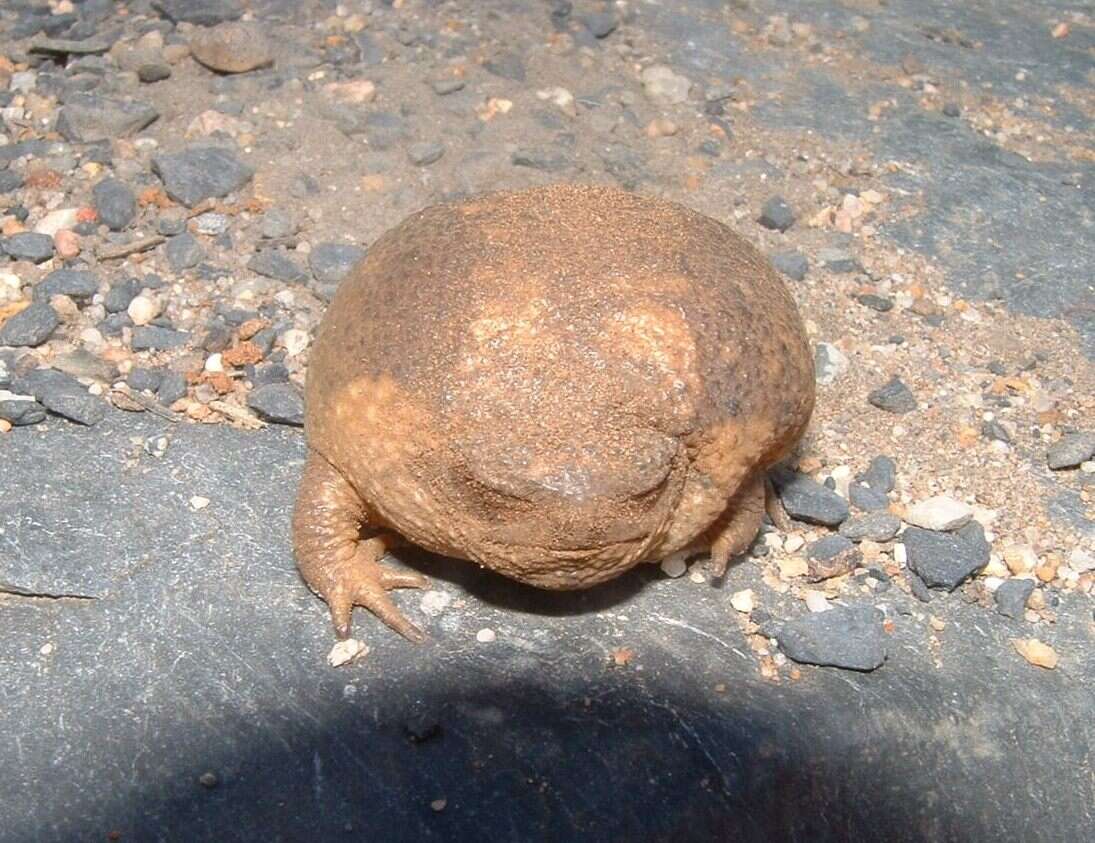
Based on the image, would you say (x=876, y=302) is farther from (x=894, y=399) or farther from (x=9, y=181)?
(x=9, y=181)

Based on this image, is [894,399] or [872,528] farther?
[894,399]

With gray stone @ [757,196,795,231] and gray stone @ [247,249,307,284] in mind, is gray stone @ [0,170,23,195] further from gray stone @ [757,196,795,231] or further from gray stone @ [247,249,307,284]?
gray stone @ [757,196,795,231]

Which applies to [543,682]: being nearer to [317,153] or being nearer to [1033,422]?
[1033,422]

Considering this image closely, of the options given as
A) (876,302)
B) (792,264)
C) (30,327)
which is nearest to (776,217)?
(792,264)

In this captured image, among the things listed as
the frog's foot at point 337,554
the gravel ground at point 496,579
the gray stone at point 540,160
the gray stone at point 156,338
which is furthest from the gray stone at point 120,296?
the gray stone at point 540,160

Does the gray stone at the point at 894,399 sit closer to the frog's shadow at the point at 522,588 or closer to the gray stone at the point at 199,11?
the frog's shadow at the point at 522,588
